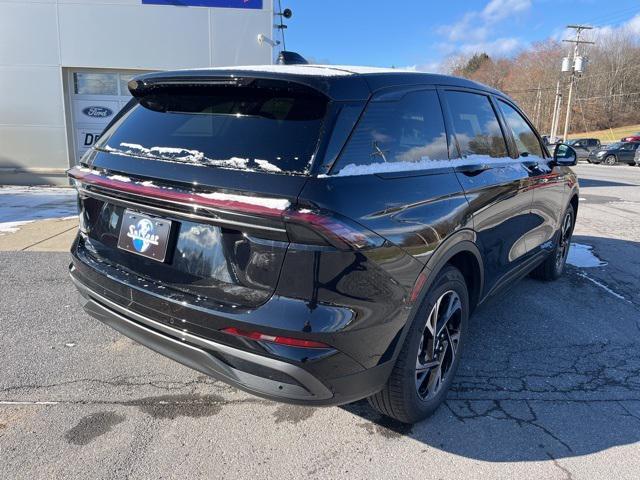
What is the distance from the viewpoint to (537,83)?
68250mm

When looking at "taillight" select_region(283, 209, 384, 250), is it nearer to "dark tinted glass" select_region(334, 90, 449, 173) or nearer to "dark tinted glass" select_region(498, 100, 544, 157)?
"dark tinted glass" select_region(334, 90, 449, 173)

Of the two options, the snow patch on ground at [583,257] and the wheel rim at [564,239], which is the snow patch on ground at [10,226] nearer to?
the wheel rim at [564,239]

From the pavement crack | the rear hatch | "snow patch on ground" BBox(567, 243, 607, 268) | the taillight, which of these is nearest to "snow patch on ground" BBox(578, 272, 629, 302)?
"snow patch on ground" BBox(567, 243, 607, 268)

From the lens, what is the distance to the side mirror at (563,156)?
4.64m

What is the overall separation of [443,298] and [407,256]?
0.62 meters

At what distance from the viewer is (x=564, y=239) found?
5258 millimetres

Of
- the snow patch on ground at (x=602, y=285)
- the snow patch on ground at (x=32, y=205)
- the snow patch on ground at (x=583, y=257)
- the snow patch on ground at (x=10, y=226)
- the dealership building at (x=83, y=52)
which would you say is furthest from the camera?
the dealership building at (x=83, y=52)

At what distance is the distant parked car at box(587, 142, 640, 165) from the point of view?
30.4 metres

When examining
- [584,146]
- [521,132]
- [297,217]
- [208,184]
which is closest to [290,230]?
[297,217]

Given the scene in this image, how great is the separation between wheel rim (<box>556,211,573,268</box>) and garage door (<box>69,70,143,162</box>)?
9627 mm

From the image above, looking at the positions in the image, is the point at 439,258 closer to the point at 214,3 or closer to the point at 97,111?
the point at 214,3

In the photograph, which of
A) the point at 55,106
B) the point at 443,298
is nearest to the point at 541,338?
the point at 443,298

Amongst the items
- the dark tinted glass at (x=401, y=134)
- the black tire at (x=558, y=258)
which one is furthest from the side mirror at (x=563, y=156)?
the dark tinted glass at (x=401, y=134)

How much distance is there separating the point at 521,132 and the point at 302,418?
115 inches
